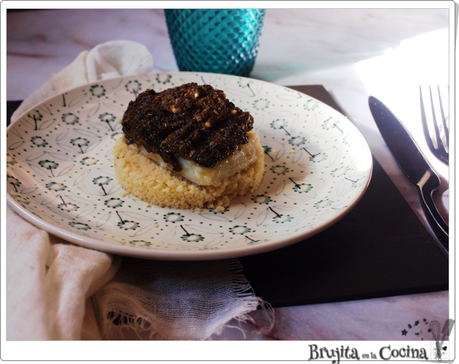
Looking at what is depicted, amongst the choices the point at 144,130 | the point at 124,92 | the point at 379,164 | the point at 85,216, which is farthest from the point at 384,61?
the point at 85,216

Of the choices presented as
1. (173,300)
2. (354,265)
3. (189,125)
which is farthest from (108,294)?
(354,265)

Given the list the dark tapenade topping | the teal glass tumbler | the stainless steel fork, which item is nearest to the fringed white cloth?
the dark tapenade topping

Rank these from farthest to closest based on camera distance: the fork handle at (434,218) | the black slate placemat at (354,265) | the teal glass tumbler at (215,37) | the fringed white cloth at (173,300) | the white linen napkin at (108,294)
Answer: the teal glass tumbler at (215,37)
the fork handle at (434,218)
the black slate placemat at (354,265)
the fringed white cloth at (173,300)
the white linen napkin at (108,294)

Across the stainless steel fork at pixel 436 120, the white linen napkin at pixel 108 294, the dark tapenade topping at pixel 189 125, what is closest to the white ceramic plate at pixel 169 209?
the white linen napkin at pixel 108 294

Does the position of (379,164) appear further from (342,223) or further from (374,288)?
(374,288)

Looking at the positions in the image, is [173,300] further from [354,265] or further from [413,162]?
[413,162]

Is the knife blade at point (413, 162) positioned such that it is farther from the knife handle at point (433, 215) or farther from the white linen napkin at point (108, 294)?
the white linen napkin at point (108, 294)

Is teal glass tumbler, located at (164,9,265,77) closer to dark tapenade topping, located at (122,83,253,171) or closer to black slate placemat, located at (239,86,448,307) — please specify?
dark tapenade topping, located at (122,83,253,171)
